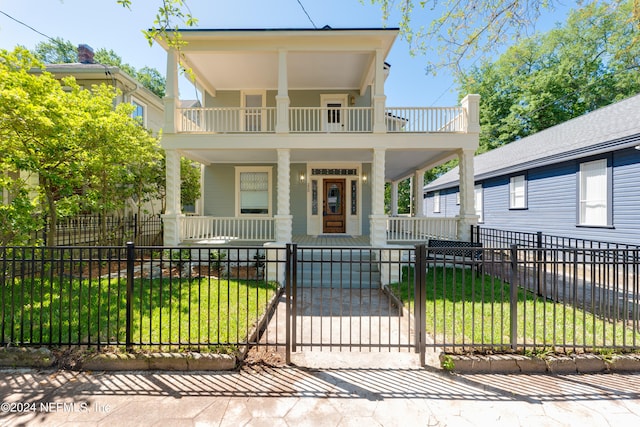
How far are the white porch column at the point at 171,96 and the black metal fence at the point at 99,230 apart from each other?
350 centimetres

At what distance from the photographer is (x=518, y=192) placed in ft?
42.4

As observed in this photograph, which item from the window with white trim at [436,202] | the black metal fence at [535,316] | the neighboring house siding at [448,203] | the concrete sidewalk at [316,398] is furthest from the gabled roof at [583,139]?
the concrete sidewalk at [316,398]

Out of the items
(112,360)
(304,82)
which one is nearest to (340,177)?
(304,82)

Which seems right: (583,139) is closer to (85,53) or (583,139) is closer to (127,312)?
(127,312)

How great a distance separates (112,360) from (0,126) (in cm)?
622

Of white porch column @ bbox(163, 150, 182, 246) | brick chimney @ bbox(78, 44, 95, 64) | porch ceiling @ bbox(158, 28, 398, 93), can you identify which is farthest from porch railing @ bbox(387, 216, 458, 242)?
brick chimney @ bbox(78, 44, 95, 64)

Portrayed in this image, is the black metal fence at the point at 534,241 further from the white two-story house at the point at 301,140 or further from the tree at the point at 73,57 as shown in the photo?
the tree at the point at 73,57

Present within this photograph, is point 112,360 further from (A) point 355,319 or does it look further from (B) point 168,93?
(B) point 168,93

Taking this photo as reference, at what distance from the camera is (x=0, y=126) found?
6.03m

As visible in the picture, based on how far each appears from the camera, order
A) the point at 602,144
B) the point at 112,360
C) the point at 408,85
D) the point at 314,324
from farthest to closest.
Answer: the point at 408,85
the point at 602,144
the point at 314,324
the point at 112,360

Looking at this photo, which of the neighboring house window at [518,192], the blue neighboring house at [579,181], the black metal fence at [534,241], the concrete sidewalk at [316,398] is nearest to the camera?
the concrete sidewalk at [316,398]

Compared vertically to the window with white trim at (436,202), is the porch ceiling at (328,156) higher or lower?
higher

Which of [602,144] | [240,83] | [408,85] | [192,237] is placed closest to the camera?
[602,144]

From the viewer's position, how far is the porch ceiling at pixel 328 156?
9.66 meters
